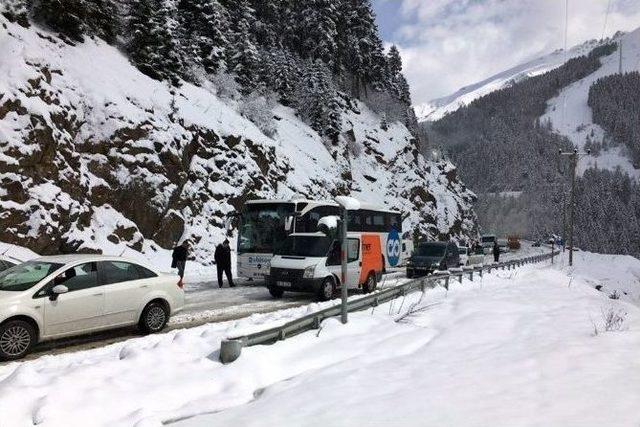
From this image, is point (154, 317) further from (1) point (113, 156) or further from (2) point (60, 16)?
(2) point (60, 16)

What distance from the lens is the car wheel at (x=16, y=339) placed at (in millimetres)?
7863

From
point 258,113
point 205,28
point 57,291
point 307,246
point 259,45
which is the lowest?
point 57,291

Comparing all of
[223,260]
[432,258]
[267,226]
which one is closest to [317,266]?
[267,226]

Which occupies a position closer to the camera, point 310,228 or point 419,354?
point 419,354

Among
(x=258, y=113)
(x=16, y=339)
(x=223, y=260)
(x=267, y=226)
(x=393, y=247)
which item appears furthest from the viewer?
(x=258, y=113)

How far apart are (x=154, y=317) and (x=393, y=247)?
646 inches

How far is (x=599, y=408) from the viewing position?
16.4 feet

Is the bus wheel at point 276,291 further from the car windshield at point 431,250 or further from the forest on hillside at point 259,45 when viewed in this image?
the forest on hillside at point 259,45

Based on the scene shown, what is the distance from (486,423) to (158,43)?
3150 cm

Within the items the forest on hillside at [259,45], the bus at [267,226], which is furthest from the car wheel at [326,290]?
the forest on hillside at [259,45]

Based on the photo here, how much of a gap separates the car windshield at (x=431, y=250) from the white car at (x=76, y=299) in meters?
16.2

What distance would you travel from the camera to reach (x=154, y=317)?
1020 cm

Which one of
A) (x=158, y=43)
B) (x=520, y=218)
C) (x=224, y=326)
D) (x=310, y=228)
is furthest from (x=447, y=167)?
(x=520, y=218)

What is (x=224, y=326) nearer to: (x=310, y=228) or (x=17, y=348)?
(x=17, y=348)
